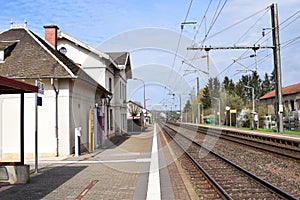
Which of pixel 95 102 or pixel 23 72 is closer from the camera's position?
pixel 23 72

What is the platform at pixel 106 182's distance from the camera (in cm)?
806

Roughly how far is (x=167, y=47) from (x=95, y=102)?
8054mm

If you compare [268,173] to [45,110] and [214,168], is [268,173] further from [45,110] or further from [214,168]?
[45,110]

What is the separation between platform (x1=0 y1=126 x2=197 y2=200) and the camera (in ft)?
26.5

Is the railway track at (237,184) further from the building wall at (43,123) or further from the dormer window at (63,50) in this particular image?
the dormer window at (63,50)

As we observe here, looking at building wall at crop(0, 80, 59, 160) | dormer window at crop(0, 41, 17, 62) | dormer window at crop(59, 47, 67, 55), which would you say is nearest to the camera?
building wall at crop(0, 80, 59, 160)

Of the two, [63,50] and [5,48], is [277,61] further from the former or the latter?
[5,48]

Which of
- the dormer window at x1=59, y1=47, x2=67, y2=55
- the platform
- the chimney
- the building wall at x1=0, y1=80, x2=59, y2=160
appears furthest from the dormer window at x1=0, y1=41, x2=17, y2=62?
the dormer window at x1=59, y1=47, x2=67, y2=55

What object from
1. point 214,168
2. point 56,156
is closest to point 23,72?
point 56,156

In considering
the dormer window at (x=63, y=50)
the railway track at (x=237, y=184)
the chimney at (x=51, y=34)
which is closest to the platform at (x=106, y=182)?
the railway track at (x=237, y=184)

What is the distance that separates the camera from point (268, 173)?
37.0ft

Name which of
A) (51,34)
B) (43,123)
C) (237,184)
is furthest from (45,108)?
(237,184)

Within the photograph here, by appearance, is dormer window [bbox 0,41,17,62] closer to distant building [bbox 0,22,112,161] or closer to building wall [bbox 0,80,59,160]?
distant building [bbox 0,22,112,161]

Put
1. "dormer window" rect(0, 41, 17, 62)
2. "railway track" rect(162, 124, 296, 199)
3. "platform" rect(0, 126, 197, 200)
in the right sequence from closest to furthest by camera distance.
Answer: "railway track" rect(162, 124, 296, 199), "platform" rect(0, 126, 197, 200), "dormer window" rect(0, 41, 17, 62)
